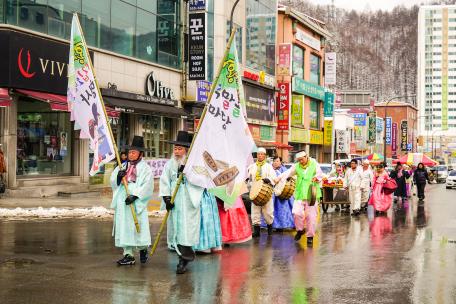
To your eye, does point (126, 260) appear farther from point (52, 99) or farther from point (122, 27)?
point (122, 27)

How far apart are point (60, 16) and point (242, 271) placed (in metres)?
15.5

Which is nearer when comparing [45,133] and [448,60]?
[45,133]

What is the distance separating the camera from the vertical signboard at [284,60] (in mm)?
41094

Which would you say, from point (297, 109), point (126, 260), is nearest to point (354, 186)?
point (126, 260)

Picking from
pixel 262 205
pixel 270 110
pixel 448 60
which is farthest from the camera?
pixel 448 60

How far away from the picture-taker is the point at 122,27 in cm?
2527

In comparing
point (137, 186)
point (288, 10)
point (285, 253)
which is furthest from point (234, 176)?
point (288, 10)

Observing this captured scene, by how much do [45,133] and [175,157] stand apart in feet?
45.7

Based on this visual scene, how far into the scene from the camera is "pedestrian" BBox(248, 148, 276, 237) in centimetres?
1316

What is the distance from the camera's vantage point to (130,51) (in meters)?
25.7

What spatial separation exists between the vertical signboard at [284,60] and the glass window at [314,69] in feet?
26.9

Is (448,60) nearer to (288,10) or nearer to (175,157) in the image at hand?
(288,10)

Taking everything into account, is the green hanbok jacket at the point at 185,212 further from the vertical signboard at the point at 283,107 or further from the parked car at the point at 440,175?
the parked car at the point at 440,175

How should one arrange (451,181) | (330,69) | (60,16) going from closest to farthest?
(60,16) → (451,181) → (330,69)
